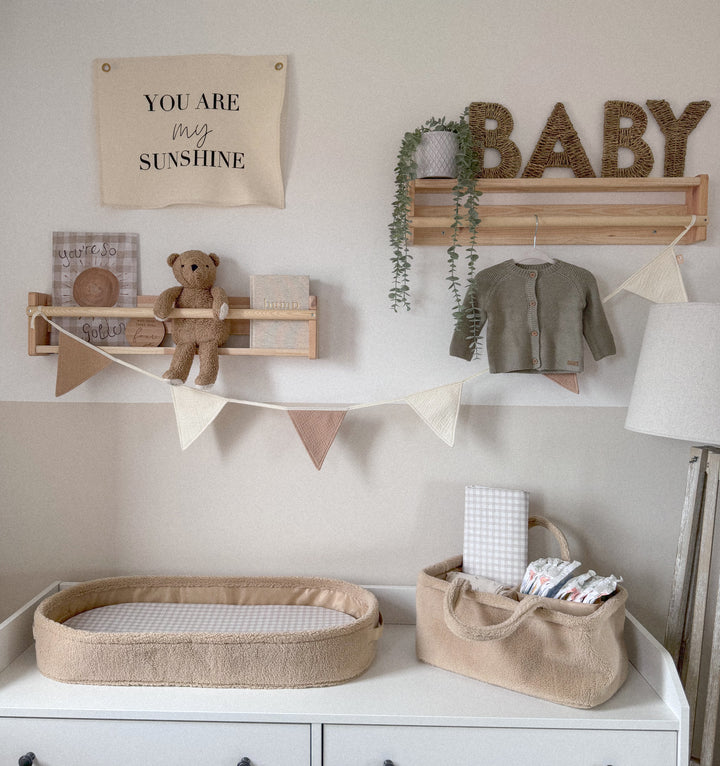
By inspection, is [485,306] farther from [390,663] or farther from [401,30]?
[390,663]

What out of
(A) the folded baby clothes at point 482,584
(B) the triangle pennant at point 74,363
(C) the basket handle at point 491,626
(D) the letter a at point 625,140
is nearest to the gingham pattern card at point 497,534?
(A) the folded baby clothes at point 482,584

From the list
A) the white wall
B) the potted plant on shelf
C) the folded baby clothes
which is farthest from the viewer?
the white wall

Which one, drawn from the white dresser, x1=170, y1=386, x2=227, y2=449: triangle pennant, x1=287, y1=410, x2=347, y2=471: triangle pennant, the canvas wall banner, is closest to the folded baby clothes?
the white dresser

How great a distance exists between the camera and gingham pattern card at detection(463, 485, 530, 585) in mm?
1796

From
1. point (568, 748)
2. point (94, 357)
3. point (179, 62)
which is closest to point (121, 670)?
point (94, 357)

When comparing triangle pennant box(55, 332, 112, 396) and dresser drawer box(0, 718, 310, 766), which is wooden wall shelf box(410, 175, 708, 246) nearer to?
triangle pennant box(55, 332, 112, 396)

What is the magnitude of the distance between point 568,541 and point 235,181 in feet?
4.74

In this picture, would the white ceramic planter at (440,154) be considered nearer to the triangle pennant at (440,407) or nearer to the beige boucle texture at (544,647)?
the triangle pennant at (440,407)

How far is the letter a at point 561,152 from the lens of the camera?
191 centimetres

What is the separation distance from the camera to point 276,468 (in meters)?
2.00

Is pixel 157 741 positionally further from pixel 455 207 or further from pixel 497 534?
pixel 455 207

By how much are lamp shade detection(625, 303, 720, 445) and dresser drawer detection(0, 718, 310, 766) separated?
1084 mm

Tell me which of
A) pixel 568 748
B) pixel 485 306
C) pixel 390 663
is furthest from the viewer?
pixel 485 306

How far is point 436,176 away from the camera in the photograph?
182 centimetres
